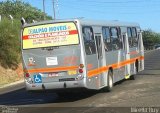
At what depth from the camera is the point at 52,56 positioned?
655 inches

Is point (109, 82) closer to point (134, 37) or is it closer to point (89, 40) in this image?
point (89, 40)

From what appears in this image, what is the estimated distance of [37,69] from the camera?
16828 mm

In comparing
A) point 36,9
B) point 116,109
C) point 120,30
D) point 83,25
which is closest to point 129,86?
point 120,30

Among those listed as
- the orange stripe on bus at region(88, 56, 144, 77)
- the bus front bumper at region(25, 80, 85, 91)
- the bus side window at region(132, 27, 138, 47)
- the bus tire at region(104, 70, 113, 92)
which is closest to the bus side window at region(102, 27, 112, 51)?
the orange stripe on bus at region(88, 56, 144, 77)

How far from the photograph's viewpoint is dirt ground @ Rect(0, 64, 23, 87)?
109ft

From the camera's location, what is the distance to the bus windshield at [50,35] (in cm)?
1656

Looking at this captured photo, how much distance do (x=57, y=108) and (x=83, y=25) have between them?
3312 mm

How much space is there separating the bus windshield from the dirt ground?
15.5 meters

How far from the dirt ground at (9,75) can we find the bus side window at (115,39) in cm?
1295

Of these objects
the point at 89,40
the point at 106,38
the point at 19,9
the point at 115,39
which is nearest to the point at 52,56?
the point at 89,40

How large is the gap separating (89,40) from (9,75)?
60.7ft

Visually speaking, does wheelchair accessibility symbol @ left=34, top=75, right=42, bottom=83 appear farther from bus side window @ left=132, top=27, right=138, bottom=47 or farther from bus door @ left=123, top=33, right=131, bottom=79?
bus side window @ left=132, top=27, right=138, bottom=47

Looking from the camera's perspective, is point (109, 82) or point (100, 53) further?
point (109, 82)

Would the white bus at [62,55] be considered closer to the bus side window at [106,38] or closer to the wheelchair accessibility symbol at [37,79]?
the wheelchair accessibility symbol at [37,79]
